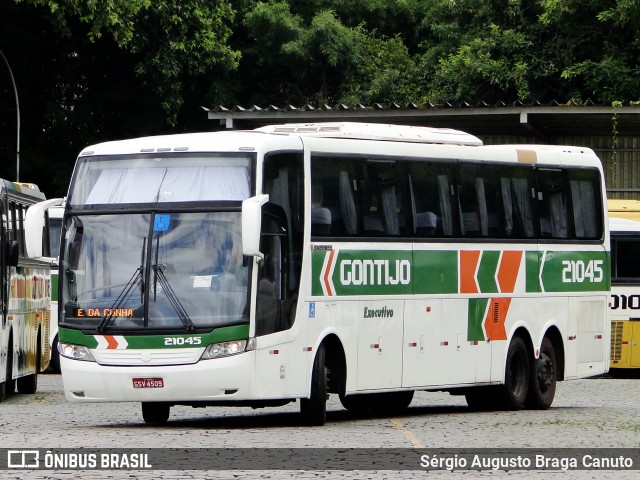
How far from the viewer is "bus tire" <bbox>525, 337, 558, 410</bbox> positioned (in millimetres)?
21875

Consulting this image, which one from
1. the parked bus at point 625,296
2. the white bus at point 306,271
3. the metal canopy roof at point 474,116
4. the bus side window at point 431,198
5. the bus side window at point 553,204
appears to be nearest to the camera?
the white bus at point 306,271

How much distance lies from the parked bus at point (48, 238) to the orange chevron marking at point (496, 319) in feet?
18.3

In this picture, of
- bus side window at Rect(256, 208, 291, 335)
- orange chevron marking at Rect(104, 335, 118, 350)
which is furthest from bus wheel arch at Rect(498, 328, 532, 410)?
orange chevron marking at Rect(104, 335, 118, 350)

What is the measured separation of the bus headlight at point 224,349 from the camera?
16.9m

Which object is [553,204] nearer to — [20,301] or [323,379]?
[323,379]

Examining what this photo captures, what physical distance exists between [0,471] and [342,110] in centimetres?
2258

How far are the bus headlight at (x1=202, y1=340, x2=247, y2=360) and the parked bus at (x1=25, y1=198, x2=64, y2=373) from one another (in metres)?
2.48

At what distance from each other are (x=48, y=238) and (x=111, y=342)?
37.1 feet

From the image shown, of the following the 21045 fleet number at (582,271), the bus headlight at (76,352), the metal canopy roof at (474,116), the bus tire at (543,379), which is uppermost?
the metal canopy roof at (474,116)

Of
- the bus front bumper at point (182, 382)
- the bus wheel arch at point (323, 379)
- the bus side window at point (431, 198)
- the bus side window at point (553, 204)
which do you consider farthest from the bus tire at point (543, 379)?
the bus front bumper at point (182, 382)

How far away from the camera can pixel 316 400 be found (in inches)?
699

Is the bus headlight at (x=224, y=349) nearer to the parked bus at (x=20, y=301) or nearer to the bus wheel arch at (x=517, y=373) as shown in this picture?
the bus wheel arch at (x=517, y=373)

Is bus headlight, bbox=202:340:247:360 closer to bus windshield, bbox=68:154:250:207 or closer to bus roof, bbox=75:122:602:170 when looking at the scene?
bus windshield, bbox=68:154:250:207

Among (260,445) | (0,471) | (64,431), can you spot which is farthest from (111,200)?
(0,471)
